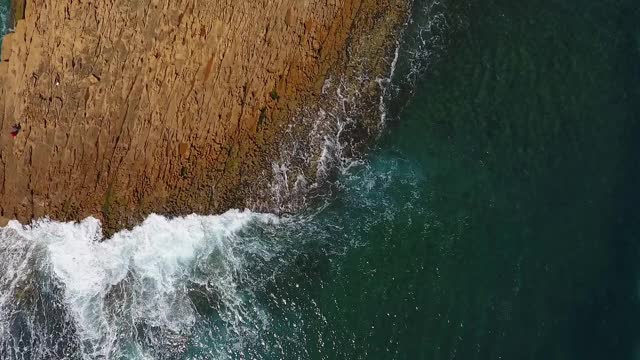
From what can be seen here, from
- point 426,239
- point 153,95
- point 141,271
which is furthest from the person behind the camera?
point 141,271

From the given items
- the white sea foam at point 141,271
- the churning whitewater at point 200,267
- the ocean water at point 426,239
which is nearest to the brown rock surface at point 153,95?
the white sea foam at point 141,271

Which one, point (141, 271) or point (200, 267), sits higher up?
point (200, 267)

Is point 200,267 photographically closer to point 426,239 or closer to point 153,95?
point 153,95

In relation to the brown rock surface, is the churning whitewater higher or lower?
lower

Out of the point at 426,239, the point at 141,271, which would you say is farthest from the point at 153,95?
the point at 426,239

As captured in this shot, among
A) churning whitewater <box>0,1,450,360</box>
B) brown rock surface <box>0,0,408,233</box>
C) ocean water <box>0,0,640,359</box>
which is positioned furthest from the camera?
churning whitewater <box>0,1,450,360</box>

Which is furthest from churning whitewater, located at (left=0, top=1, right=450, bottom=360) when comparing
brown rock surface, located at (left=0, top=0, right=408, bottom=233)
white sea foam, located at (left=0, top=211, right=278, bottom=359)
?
brown rock surface, located at (left=0, top=0, right=408, bottom=233)

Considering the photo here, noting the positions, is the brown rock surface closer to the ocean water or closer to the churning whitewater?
the churning whitewater
